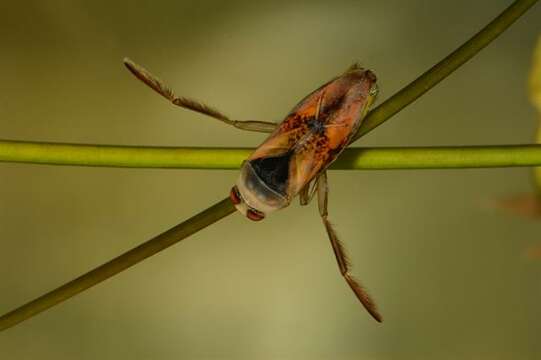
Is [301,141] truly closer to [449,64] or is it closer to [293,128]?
[293,128]

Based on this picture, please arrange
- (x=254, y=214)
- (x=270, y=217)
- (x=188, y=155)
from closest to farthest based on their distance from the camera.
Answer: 1. (x=188, y=155)
2. (x=254, y=214)
3. (x=270, y=217)

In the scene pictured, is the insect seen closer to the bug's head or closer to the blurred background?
the bug's head

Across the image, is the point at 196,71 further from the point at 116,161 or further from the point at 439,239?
the point at 116,161

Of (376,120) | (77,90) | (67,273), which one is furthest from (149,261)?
(376,120)

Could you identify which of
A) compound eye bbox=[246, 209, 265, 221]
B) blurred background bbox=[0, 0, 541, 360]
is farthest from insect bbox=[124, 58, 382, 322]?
blurred background bbox=[0, 0, 541, 360]

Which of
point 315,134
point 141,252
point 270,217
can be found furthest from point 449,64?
point 270,217

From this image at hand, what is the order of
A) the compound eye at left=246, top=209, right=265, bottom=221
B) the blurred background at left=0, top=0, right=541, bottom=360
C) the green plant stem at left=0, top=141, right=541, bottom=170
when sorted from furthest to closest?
the blurred background at left=0, top=0, right=541, bottom=360 < the compound eye at left=246, top=209, right=265, bottom=221 < the green plant stem at left=0, top=141, right=541, bottom=170

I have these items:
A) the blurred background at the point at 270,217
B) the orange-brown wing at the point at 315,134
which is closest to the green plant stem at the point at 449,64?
the orange-brown wing at the point at 315,134
